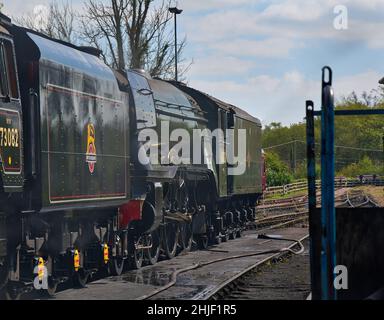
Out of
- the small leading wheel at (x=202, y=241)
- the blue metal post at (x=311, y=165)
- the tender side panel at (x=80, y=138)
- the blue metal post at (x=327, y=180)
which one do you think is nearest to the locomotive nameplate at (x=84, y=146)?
the tender side panel at (x=80, y=138)

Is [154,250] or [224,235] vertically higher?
[154,250]

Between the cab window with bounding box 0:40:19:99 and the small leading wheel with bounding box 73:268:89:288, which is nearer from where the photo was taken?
the cab window with bounding box 0:40:19:99

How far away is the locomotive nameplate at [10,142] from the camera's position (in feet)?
28.5

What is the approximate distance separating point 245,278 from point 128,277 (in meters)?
2.13

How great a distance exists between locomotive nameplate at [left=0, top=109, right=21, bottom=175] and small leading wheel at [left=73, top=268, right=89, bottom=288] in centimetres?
338

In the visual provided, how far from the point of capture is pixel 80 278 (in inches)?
476

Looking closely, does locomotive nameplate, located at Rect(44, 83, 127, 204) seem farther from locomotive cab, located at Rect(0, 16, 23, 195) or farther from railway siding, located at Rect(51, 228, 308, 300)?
railway siding, located at Rect(51, 228, 308, 300)

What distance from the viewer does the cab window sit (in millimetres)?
8914

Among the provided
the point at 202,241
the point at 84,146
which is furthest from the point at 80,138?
the point at 202,241

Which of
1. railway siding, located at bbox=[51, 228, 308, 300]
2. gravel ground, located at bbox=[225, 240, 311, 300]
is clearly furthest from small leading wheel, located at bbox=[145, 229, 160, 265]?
gravel ground, located at bbox=[225, 240, 311, 300]

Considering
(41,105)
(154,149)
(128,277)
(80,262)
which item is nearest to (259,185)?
(154,149)

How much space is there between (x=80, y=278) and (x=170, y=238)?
5.86 meters

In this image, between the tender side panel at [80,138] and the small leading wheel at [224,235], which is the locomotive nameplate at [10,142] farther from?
the small leading wheel at [224,235]

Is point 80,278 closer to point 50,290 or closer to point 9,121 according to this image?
point 50,290
